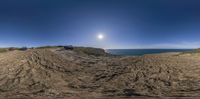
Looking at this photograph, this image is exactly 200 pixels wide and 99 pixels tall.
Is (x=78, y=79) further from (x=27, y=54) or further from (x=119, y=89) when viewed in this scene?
(x=27, y=54)

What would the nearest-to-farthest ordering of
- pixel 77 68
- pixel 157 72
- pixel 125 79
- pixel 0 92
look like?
pixel 0 92, pixel 125 79, pixel 157 72, pixel 77 68

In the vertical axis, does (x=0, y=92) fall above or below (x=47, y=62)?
below

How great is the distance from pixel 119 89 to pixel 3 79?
1025cm

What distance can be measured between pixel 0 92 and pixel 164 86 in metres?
11.9

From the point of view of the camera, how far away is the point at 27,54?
27.6 meters

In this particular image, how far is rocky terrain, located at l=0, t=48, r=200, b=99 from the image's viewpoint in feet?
53.7

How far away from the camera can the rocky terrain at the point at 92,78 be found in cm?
1636

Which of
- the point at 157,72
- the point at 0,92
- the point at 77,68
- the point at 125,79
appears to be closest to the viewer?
the point at 0,92

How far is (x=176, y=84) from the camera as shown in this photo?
18688mm

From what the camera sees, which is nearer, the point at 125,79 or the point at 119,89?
the point at 119,89

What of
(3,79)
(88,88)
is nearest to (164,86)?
(88,88)

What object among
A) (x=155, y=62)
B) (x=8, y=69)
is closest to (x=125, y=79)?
(x=155, y=62)

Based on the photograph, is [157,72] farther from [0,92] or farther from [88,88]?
[0,92]

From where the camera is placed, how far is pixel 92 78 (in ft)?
68.5
